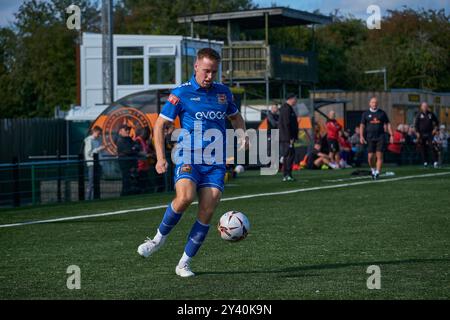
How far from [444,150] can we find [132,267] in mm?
32164

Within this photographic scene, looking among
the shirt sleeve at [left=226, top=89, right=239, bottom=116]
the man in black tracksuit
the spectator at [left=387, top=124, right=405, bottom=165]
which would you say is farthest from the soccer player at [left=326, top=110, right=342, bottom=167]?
the shirt sleeve at [left=226, top=89, right=239, bottom=116]

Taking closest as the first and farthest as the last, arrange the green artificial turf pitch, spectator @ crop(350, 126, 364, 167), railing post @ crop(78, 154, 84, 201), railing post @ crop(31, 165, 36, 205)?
the green artificial turf pitch
railing post @ crop(31, 165, 36, 205)
railing post @ crop(78, 154, 84, 201)
spectator @ crop(350, 126, 364, 167)

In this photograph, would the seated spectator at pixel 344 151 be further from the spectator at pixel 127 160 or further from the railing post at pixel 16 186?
the railing post at pixel 16 186

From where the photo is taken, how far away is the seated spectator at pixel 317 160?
Result: 32.4m

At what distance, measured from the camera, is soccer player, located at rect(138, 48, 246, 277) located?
9.20 m

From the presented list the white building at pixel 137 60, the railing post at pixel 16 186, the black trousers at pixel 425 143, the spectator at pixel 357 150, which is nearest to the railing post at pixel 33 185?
the railing post at pixel 16 186

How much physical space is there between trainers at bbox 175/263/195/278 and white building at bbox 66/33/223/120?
28.5 metres

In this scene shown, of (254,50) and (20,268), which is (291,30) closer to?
(254,50)

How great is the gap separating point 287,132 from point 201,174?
15958 millimetres

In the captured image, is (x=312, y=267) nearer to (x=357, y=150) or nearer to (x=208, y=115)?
(x=208, y=115)

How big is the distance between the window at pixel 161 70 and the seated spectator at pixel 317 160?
795cm

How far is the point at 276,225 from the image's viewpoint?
545 inches

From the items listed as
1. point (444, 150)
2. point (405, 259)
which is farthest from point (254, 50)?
point (405, 259)

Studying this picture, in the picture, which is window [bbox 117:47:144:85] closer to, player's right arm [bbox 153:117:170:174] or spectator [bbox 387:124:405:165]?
spectator [bbox 387:124:405:165]
